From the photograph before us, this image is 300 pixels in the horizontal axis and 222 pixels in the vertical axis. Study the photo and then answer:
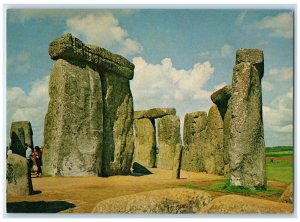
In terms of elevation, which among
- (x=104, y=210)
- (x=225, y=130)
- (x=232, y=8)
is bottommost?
(x=104, y=210)

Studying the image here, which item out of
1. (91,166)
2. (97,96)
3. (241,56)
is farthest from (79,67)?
(241,56)

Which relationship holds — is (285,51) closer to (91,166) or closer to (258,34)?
(258,34)

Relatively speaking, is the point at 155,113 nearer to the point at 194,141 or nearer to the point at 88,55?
the point at 194,141

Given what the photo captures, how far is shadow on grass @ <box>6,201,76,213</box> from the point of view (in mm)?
7973

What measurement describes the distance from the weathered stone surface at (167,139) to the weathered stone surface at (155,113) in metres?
0.17

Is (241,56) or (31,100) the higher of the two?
(241,56)

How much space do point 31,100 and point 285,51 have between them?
4.96 meters

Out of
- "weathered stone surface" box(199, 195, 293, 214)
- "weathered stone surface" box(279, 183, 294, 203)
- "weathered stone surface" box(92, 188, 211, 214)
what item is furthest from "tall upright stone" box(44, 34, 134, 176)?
"weathered stone surface" box(279, 183, 294, 203)

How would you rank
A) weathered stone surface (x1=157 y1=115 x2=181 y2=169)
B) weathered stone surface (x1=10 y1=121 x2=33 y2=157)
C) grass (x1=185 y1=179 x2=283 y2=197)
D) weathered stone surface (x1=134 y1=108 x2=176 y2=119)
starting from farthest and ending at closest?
1. weathered stone surface (x1=134 y1=108 x2=176 y2=119)
2. weathered stone surface (x1=157 y1=115 x2=181 y2=169)
3. weathered stone surface (x1=10 y1=121 x2=33 y2=157)
4. grass (x1=185 y1=179 x2=283 y2=197)

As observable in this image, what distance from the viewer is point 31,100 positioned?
9367mm

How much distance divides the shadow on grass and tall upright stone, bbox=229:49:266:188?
10.8ft

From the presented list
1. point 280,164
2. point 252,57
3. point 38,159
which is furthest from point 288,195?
point 38,159

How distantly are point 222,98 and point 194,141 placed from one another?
3155 millimetres

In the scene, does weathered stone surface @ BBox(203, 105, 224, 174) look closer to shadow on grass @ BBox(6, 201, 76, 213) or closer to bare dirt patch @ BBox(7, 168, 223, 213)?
bare dirt patch @ BBox(7, 168, 223, 213)
